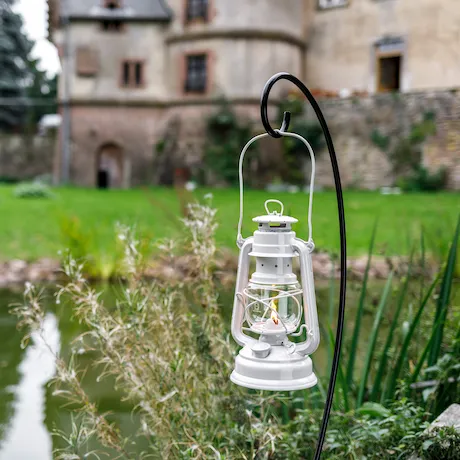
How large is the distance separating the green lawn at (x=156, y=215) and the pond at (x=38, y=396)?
200cm

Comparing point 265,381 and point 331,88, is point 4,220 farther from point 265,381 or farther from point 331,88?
point 265,381

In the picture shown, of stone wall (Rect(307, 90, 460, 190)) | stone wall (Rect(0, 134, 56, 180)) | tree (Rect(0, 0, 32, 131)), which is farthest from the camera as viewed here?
tree (Rect(0, 0, 32, 131))

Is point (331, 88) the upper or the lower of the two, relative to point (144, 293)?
upper

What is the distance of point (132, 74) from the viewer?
16297 millimetres

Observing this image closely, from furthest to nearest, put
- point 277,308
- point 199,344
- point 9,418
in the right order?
point 9,418 → point 199,344 → point 277,308

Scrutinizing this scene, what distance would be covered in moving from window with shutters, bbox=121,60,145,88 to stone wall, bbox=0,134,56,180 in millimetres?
4165

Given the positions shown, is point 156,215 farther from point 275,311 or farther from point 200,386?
point 275,311

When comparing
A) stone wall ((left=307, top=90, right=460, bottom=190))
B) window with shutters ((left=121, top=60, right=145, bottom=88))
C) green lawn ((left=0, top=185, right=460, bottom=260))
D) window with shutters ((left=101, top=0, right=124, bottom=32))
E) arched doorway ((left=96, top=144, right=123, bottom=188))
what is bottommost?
green lawn ((left=0, top=185, right=460, bottom=260))

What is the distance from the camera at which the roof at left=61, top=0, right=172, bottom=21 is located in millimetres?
15844

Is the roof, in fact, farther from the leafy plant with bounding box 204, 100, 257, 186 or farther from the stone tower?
the leafy plant with bounding box 204, 100, 257, 186


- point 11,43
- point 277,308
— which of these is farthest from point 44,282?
point 11,43

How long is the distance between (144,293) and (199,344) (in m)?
0.27

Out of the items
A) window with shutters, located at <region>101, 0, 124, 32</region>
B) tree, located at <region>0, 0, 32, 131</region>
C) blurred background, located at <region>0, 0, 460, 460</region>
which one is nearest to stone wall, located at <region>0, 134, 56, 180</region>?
blurred background, located at <region>0, 0, 460, 460</region>

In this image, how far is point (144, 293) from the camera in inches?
93.5
